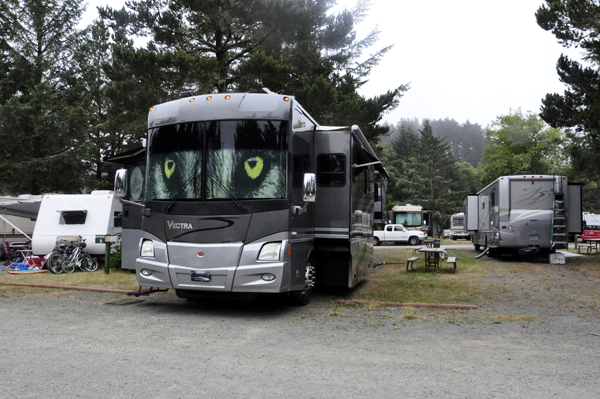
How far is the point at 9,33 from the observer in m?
25.0

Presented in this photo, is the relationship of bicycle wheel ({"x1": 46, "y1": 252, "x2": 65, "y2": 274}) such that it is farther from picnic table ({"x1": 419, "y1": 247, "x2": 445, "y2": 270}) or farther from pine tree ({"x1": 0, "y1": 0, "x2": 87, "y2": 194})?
pine tree ({"x1": 0, "y1": 0, "x2": 87, "y2": 194})

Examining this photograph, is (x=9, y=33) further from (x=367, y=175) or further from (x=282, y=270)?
(x=282, y=270)

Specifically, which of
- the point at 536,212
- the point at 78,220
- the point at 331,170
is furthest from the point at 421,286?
the point at 78,220

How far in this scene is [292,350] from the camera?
5688mm

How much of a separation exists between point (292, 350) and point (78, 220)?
11.8m

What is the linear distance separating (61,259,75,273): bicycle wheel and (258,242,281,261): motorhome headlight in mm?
8965

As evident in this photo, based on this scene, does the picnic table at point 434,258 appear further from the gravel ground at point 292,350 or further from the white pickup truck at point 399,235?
the white pickup truck at point 399,235

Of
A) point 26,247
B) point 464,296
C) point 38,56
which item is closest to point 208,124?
point 464,296

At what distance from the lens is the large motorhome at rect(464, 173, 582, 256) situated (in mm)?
16578

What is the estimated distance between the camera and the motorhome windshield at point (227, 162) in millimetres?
7559

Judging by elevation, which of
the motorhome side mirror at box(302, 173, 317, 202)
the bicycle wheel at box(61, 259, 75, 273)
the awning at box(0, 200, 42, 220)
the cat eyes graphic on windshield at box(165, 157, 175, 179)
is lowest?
the bicycle wheel at box(61, 259, 75, 273)

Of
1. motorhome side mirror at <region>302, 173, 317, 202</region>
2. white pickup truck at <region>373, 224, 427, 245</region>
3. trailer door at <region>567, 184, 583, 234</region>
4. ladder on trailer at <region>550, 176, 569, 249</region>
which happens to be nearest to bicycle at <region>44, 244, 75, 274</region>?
motorhome side mirror at <region>302, 173, 317, 202</region>

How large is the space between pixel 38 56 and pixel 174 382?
26232mm

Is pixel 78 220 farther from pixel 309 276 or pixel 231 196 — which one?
pixel 231 196
